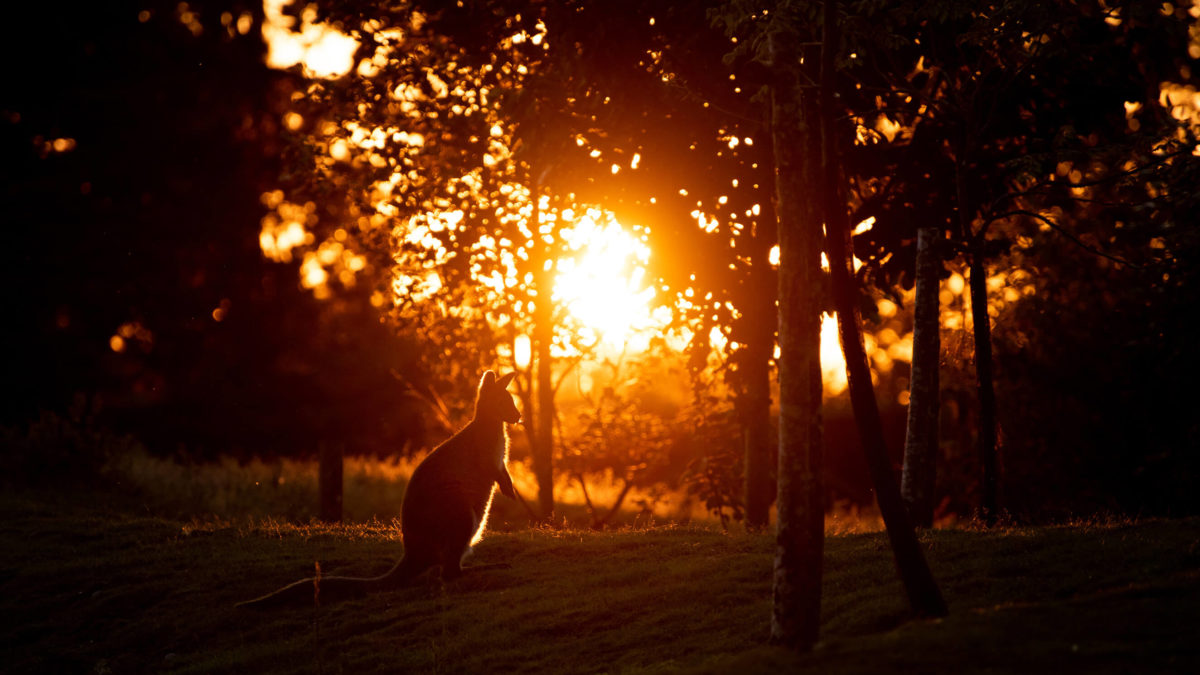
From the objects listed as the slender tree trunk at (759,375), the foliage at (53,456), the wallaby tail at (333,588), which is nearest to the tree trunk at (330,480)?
the foliage at (53,456)

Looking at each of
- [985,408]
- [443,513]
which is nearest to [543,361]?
[443,513]

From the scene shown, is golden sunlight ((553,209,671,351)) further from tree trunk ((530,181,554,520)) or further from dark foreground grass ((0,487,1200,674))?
dark foreground grass ((0,487,1200,674))

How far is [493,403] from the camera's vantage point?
51.5 ft

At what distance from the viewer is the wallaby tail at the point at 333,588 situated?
14.6 m

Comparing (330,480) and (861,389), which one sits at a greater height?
(861,389)

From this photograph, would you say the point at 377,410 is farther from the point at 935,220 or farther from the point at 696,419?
the point at 935,220

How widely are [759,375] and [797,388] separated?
9.25m

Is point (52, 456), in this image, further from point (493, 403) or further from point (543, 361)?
point (493, 403)

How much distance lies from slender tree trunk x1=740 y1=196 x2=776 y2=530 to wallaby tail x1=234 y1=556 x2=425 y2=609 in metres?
6.62

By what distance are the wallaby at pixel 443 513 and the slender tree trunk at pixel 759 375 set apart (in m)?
5.49

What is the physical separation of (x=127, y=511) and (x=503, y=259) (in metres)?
10.4

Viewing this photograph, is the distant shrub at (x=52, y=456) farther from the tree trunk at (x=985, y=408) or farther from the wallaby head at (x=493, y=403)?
the tree trunk at (x=985, y=408)

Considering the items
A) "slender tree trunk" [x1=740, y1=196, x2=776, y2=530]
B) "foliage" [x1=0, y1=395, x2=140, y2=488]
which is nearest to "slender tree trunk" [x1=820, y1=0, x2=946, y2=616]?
"slender tree trunk" [x1=740, y1=196, x2=776, y2=530]

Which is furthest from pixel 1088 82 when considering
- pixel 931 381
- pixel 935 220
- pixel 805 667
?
pixel 805 667
